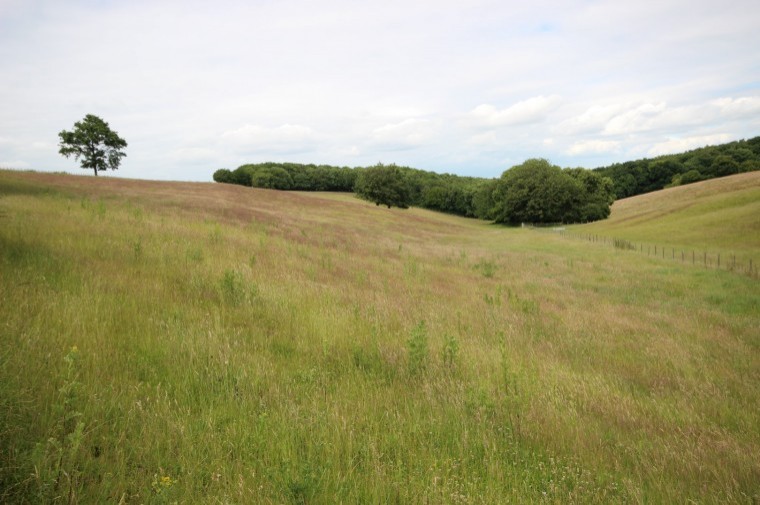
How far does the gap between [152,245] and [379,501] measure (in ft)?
33.4

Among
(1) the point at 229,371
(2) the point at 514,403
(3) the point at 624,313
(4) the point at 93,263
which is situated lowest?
(3) the point at 624,313

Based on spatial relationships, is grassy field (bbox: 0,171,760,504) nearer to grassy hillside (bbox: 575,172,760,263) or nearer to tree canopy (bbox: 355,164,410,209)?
grassy hillside (bbox: 575,172,760,263)

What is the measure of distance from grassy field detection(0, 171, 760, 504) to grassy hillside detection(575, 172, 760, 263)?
107ft

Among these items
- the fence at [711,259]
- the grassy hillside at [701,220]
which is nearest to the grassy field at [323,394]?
the fence at [711,259]

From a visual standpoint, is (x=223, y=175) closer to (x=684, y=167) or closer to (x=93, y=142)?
(x=93, y=142)

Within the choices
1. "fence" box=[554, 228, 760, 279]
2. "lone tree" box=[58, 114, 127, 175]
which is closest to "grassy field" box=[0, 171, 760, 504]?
"fence" box=[554, 228, 760, 279]

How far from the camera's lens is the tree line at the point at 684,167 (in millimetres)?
105262

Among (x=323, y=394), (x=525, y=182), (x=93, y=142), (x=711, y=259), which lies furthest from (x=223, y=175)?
(x=323, y=394)

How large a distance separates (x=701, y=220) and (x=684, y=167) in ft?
268

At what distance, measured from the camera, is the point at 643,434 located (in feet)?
15.8

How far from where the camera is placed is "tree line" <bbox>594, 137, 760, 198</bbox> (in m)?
105

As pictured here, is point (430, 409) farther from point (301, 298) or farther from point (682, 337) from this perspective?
point (682, 337)

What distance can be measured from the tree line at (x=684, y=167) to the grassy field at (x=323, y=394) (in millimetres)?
117564

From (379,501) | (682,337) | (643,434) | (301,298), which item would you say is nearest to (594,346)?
(682,337)
